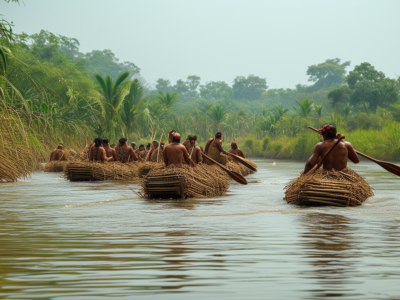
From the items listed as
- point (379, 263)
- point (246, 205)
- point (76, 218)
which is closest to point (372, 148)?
point (246, 205)

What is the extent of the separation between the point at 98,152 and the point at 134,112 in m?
32.3

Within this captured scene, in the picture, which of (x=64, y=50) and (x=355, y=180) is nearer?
(x=355, y=180)

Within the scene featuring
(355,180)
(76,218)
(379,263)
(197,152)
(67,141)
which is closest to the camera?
(379,263)

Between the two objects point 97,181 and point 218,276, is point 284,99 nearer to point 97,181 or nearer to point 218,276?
point 97,181

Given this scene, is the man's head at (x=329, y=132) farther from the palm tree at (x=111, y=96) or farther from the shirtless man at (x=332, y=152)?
the palm tree at (x=111, y=96)

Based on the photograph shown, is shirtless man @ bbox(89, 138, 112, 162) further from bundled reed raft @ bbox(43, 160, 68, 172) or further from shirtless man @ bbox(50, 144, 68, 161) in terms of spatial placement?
shirtless man @ bbox(50, 144, 68, 161)

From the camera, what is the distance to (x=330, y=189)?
9844 mm

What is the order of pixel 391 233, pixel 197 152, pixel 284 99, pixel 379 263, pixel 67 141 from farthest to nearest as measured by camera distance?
pixel 284 99 < pixel 67 141 < pixel 197 152 < pixel 391 233 < pixel 379 263

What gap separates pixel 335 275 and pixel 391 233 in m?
2.82

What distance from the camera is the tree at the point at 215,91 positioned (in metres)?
115

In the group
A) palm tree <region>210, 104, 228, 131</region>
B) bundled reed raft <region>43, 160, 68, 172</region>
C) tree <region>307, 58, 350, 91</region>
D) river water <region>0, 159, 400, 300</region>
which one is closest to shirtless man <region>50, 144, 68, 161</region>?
bundled reed raft <region>43, 160, 68, 172</region>

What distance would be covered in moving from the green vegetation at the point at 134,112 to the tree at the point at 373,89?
85mm

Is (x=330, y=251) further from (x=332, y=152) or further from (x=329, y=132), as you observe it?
(x=329, y=132)

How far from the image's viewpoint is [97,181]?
59.2ft
